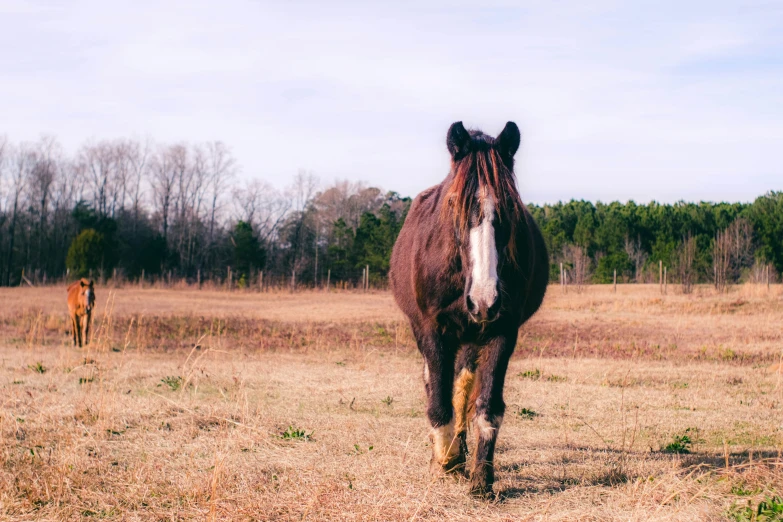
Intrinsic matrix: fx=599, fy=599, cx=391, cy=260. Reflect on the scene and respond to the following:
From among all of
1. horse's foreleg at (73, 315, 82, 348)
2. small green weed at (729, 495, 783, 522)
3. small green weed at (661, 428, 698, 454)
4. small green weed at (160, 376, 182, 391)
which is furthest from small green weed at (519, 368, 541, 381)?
horse's foreleg at (73, 315, 82, 348)

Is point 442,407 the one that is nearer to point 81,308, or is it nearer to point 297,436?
point 297,436

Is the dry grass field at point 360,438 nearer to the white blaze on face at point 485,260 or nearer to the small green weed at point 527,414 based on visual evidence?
the small green weed at point 527,414

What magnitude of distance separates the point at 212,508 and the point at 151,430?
2.62 m

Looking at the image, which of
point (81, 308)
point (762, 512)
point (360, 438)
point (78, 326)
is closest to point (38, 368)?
point (81, 308)

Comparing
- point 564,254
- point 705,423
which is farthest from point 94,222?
point 705,423

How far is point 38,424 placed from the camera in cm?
556

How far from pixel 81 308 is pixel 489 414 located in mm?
12083

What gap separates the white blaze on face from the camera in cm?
351

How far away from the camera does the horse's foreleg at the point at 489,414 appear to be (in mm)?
4117

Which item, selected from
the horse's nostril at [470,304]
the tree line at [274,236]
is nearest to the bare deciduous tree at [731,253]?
the tree line at [274,236]

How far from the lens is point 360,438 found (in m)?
5.60

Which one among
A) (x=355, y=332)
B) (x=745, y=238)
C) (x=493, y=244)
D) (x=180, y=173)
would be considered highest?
(x=180, y=173)

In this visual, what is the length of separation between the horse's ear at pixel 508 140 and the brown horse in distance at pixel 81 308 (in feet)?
38.3

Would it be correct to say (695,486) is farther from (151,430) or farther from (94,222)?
(94,222)
